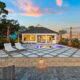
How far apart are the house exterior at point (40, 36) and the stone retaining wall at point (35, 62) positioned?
19590 mm

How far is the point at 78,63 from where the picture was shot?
8.06 meters

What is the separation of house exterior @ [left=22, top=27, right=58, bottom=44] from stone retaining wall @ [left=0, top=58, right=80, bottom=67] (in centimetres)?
1959

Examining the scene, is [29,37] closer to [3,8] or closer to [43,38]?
[43,38]

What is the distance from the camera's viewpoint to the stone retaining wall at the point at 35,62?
7941mm

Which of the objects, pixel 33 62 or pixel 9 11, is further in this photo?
Result: pixel 9 11

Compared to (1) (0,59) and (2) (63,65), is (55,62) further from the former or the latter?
(1) (0,59)

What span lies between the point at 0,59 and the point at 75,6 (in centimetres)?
1615

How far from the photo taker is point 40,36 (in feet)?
97.1

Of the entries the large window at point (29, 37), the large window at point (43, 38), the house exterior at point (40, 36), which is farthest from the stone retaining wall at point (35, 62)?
the large window at point (29, 37)

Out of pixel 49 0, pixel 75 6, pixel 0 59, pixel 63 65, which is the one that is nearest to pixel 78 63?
pixel 63 65

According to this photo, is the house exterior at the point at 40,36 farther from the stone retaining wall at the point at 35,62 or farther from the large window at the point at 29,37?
the stone retaining wall at the point at 35,62

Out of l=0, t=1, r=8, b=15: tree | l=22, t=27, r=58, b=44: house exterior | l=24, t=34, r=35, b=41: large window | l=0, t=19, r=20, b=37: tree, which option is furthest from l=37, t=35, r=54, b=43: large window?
l=0, t=1, r=8, b=15: tree

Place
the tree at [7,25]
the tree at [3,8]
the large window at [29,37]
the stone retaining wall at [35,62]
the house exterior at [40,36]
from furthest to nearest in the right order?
the large window at [29,37] < the house exterior at [40,36] < the tree at [7,25] < the tree at [3,8] < the stone retaining wall at [35,62]

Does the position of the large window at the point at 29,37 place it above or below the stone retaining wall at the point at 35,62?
above
